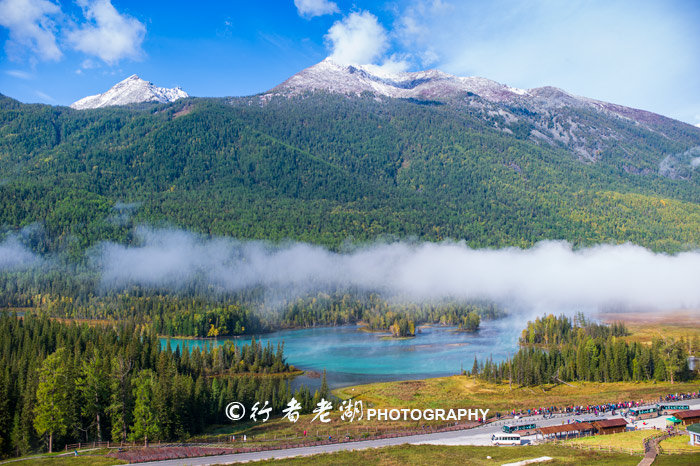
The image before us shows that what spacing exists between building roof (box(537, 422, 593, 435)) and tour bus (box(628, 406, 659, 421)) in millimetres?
9805

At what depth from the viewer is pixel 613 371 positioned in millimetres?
117000

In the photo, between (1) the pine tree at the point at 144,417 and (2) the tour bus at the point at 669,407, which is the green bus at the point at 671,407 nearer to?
(2) the tour bus at the point at 669,407

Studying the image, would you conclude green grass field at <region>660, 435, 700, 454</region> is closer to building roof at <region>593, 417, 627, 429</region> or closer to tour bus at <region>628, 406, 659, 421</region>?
building roof at <region>593, 417, 627, 429</region>

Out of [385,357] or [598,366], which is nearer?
[598,366]

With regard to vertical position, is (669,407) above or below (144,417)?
below

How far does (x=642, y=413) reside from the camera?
260ft

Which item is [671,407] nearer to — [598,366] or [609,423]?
[609,423]

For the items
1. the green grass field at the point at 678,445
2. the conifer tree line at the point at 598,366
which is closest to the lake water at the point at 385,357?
the conifer tree line at the point at 598,366

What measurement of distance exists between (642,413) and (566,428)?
17.3 m

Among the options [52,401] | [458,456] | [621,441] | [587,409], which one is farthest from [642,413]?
[52,401]

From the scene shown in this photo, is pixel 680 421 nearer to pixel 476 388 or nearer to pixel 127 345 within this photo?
pixel 476 388

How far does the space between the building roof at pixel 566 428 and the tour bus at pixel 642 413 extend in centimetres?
980

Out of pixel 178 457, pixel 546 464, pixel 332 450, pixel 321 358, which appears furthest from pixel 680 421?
pixel 321 358

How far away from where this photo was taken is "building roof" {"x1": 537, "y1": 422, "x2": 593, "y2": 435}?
226 ft
